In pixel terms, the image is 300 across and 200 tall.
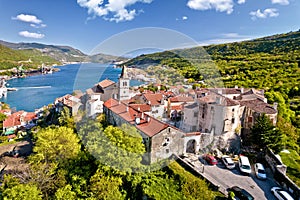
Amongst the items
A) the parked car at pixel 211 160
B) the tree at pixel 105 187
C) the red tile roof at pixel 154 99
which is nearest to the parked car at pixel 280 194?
the parked car at pixel 211 160

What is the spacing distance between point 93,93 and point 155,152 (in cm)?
1152

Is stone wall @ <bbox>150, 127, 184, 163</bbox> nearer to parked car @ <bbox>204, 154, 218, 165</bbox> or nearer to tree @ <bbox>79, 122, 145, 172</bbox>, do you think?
tree @ <bbox>79, 122, 145, 172</bbox>

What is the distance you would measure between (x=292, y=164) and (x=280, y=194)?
172 inches

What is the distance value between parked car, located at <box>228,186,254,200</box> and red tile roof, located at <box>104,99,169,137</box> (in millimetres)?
5169

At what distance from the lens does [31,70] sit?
11250 centimetres

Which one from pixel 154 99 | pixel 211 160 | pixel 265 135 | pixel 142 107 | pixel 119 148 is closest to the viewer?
pixel 119 148

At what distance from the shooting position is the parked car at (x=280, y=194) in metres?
10.8

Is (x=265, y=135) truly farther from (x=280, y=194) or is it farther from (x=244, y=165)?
(x=280, y=194)

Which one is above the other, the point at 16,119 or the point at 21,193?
the point at 21,193

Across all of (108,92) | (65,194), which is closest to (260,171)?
(65,194)

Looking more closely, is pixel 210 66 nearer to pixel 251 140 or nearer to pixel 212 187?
pixel 251 140

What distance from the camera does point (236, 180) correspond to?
12.5 meters

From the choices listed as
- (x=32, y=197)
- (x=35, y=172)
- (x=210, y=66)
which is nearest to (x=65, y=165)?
(x=35, y=172)

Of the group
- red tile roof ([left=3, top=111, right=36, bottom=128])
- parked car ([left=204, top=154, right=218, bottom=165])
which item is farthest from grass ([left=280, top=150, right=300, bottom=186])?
red tile roof ([left=3, top=111, right=36, bottom=128])
